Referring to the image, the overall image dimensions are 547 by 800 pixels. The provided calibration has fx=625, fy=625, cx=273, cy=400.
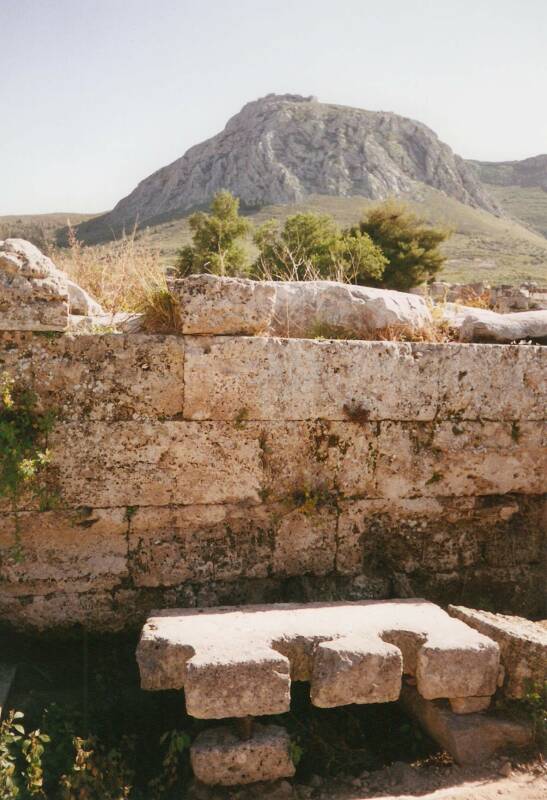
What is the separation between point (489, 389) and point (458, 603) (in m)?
1.60

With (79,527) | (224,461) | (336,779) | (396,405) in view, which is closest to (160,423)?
(224,461)

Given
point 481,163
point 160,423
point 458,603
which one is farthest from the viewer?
point 481,163

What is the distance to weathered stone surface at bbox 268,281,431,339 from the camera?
453 cm

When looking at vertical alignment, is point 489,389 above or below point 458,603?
above

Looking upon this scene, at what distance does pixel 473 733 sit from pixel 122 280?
12.8ft

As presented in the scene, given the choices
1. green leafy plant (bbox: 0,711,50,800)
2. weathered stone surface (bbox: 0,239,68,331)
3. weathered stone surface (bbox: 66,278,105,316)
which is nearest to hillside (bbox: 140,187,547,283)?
weathered stone surface (bbox: 66,278,105,316)

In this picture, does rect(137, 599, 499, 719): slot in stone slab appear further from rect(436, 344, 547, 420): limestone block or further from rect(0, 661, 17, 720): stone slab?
rect(436, 344, 547, 420): limestone block

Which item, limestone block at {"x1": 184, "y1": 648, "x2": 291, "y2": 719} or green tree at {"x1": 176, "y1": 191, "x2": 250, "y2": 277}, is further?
green tree at {"x1": 176, "y1": 191, "x2": 250, "y2": 277}

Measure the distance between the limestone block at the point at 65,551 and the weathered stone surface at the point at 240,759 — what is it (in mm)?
1335

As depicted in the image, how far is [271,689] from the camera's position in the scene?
303 cm

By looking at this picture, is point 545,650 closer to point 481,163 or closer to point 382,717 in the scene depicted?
point 382,717

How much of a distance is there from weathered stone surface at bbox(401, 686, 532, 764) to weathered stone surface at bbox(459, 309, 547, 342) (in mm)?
2599

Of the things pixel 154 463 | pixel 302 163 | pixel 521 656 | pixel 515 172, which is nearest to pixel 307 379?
pixel 154 463

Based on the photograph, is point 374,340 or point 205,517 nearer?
point 205,517
